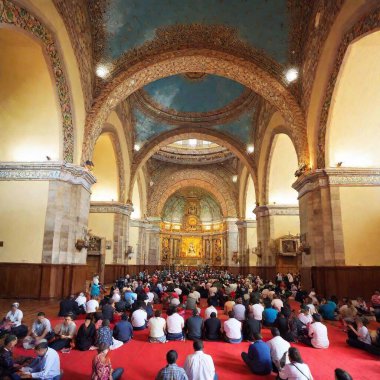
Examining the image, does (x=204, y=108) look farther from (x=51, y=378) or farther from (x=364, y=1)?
(x=51, y=378)

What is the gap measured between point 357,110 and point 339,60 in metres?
1.77

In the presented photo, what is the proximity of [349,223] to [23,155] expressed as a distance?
34.3 ft

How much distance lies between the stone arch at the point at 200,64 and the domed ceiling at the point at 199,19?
2.40ft

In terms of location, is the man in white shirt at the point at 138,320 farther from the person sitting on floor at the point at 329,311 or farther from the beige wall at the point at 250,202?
the beige wall at the point at 250,202

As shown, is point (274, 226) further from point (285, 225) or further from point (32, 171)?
point (32, 171)

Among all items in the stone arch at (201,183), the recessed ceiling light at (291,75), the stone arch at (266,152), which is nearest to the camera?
the recessed ceiling light at (291,75)

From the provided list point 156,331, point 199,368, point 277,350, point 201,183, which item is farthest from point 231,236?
point 199,368

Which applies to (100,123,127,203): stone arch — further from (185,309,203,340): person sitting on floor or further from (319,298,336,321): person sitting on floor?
(319,298,336,321): person sitting on floor

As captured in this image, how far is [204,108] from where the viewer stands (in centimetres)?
1847

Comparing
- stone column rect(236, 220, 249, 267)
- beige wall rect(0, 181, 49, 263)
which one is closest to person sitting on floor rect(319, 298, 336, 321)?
beige wall rect(0, 181, 49, 263)

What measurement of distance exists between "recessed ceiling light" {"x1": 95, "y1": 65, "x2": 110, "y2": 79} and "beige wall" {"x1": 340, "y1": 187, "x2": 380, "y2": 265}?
9.12 m

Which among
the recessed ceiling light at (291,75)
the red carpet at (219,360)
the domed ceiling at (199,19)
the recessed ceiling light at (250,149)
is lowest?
the red carpet at (219,360)

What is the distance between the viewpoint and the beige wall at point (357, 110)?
828 cm

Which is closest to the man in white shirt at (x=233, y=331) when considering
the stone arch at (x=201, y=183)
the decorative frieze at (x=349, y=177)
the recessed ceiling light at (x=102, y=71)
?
the decorative frieze at (x=349, y=177)
